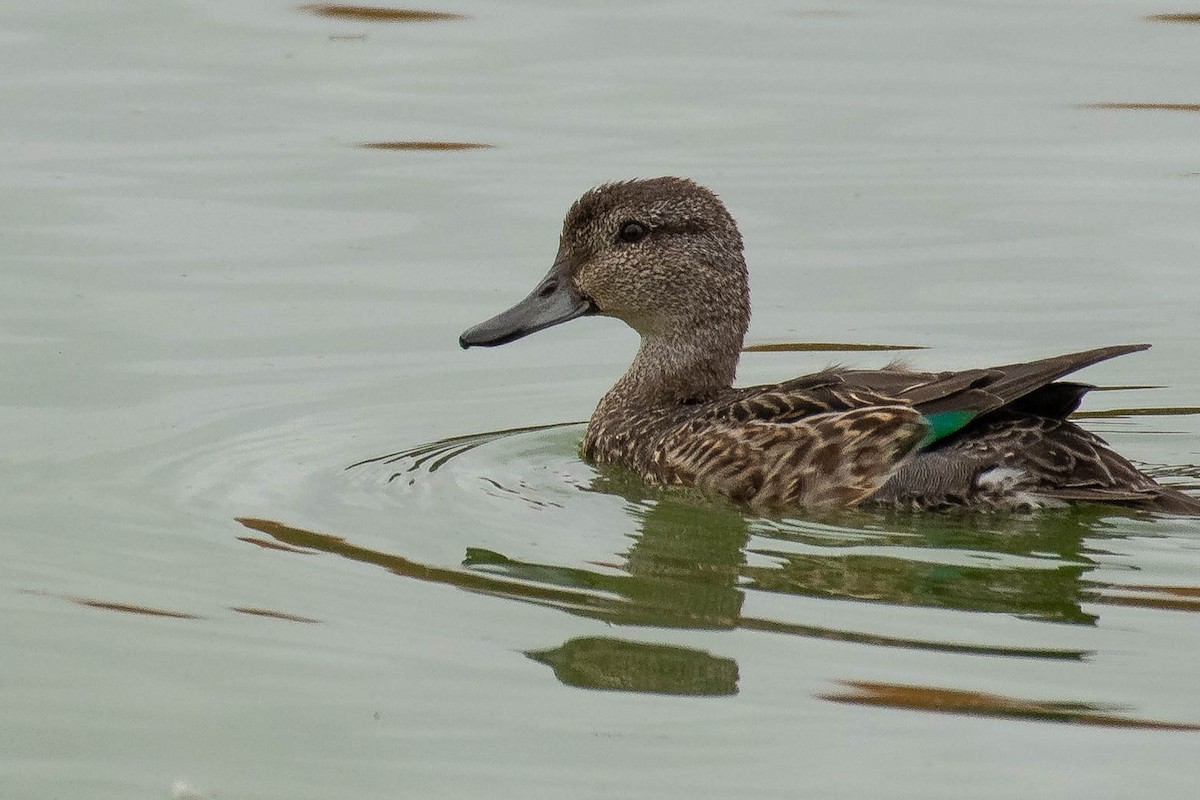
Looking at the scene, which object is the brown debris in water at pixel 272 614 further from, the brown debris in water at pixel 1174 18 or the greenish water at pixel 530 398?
the brown debris in water at pixel 1174 18

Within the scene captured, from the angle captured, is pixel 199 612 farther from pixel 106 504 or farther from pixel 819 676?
pixel 819 676

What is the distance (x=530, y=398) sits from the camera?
9.98 meters

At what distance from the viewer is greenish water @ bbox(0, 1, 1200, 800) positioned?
5781 mm

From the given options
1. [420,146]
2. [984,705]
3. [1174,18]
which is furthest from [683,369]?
[1174,18]

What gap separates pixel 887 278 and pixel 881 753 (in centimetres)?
610

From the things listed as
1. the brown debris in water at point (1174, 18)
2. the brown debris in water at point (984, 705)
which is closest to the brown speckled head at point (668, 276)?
the brown debris in water at point (984, 705)

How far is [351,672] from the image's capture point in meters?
6.24

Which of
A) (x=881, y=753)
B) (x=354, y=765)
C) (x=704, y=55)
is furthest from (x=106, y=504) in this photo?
(x=704, y=55)

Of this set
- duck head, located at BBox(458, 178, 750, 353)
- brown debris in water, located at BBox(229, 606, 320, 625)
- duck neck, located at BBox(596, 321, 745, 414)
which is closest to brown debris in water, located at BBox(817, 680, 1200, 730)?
brown debris in water, located at BBox(229, 606, 320, 625)

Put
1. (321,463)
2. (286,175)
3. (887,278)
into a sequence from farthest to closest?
(286,175)
(887,278)
(321,463)

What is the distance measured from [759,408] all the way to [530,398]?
73.9 inches

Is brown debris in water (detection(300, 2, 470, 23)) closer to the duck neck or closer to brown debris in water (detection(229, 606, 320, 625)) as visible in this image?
the duck neck

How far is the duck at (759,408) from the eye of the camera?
7840 millimetres

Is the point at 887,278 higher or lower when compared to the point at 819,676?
higher
